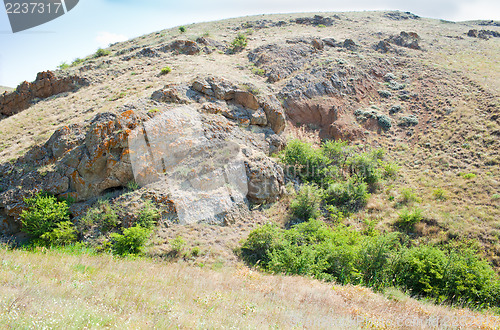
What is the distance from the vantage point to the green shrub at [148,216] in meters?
11.2

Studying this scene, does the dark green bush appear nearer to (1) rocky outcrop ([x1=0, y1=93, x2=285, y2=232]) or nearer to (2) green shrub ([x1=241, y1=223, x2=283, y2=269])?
(1) rocky outcrop ([x1=0, y1=93, x2=285, y2=232])

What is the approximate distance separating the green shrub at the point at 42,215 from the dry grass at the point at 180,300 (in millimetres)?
2292

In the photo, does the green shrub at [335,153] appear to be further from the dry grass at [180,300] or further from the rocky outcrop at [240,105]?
the dry grass at [180,300]

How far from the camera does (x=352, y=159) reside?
17016 mm

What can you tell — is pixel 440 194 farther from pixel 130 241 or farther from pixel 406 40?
pixel 406 40

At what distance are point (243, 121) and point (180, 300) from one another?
1239 centimetres

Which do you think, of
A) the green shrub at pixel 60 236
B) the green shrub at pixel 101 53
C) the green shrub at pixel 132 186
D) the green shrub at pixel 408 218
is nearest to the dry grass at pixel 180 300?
the green shrub at pixel 60 236

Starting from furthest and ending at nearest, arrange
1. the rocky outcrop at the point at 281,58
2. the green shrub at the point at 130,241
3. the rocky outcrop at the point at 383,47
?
the rocky outcrop at the point at 383,47 < the rocky outcrop at the point at 281,58 < the green shrub at the point at 130,241

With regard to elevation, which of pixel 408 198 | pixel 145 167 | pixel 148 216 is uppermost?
pixel 145 167

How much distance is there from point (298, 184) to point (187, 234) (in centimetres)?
710

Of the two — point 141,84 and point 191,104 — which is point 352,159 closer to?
point 191,104

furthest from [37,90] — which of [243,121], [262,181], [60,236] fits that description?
[262,181]

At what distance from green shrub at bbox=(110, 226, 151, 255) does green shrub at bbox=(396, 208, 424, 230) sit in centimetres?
1166

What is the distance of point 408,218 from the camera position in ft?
43.7
